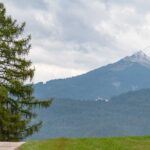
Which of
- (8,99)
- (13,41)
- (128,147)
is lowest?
(128,147)

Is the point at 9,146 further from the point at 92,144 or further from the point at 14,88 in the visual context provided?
the point at 14,88

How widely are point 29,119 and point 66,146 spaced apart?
21696 millimetres

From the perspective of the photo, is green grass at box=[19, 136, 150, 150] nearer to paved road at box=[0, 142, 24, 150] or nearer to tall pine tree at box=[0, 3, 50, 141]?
paved road at box=[0, 142, 24, 150]

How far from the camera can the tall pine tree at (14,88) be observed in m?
45.5

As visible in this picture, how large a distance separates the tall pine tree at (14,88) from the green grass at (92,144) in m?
17.5

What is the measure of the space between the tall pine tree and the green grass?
57.4 feet

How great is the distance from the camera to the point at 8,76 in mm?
46312

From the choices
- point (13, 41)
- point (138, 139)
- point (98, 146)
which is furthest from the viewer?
point (13, 41)

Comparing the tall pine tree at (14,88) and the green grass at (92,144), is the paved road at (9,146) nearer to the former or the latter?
the green grass at (92,144)

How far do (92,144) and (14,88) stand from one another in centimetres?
2078

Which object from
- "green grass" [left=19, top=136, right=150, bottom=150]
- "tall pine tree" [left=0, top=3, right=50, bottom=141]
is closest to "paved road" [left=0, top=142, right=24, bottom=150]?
"green grass" [left=19, top=136, right=150, bottom=150]

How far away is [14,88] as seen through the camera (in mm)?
46594

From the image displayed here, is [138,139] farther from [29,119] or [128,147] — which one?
[29,119]

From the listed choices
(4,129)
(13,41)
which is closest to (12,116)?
(4,129)
